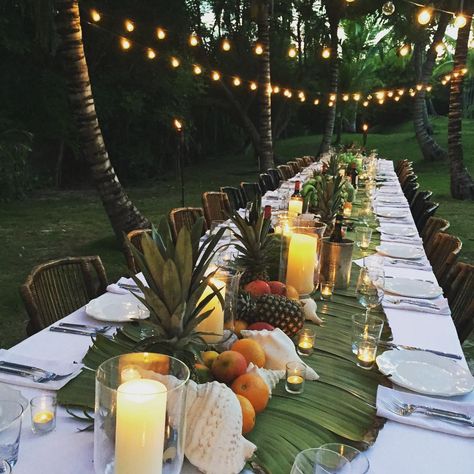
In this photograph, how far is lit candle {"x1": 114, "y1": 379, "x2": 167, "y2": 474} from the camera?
0.98 metres

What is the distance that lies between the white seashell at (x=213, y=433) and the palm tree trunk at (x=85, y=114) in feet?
16.1

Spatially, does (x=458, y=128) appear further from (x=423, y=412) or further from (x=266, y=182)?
(x=423, y=412)

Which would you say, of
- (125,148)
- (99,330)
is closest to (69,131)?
(125,148)

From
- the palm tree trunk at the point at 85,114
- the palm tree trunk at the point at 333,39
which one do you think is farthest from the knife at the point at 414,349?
the palm tree trunk at the point at 333,39

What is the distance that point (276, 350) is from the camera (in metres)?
1.65

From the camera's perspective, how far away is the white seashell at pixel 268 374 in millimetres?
1492

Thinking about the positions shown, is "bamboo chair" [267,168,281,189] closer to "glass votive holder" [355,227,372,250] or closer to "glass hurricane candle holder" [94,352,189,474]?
"glass votive holder" [355,227,372,250]

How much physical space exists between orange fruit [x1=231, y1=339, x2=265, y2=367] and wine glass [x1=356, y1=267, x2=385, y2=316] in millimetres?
914

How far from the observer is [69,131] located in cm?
1247

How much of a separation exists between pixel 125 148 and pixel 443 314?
13407 mm

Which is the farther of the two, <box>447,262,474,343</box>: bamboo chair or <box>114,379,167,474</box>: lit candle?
<box>447,262,474,343</box>: bamboo chair

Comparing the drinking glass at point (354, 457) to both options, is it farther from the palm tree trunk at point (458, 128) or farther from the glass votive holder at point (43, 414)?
the palm tree trunk at point (458, 128)

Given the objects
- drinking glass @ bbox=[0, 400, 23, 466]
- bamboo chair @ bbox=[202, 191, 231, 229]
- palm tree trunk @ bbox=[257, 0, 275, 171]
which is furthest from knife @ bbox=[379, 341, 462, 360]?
palm tree trunk @ bbox=[257, 0, 275, 171]

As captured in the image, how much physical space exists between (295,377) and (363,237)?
1.99 meters
